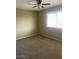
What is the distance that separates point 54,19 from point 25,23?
2249 mm

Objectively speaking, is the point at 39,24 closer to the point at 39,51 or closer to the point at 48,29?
the point at 48,29

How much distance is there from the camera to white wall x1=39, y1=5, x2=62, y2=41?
209 inches

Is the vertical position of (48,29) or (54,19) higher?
(54,19)

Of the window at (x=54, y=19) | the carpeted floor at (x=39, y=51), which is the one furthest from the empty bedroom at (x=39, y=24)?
the carpeted floor at (x=39, y=51)

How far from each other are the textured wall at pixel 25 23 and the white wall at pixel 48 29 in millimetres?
551

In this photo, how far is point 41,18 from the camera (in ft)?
23.4

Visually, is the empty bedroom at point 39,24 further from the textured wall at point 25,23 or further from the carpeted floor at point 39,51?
the carpeted floor at point 39,51

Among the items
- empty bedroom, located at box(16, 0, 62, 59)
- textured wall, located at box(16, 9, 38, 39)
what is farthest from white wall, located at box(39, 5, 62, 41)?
textured wall, located at box(16, 9, 38, 39)

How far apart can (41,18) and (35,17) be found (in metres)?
0.57

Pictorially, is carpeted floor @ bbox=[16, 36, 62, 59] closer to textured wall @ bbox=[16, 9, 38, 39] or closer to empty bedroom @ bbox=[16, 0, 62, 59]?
empty bedroom @ bbox=[16, 0, 62, 59]

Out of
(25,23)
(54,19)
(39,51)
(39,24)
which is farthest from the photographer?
(39,24)

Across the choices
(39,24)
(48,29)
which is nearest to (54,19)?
(48,29)

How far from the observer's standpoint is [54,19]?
18.8 ft
